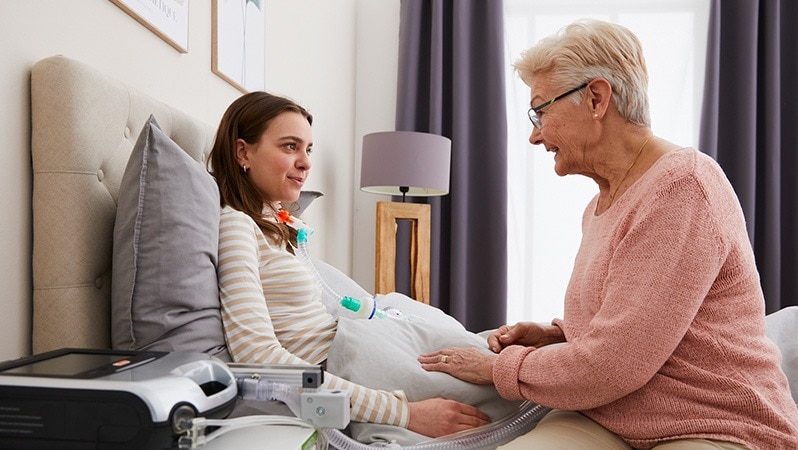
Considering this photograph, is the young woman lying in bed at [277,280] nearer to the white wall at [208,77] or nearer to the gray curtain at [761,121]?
the white wall at [208,77]

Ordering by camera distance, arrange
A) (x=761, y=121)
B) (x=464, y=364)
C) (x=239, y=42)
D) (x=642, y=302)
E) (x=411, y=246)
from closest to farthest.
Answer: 1. (x=642, y=302)
2. (x=464, y=364)
3. (x=239, y=42)
4. (x=411, y=246)
5. (x=761, y=121)

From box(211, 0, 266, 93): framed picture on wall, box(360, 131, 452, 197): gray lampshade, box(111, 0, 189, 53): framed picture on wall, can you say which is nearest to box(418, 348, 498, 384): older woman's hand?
box(111, 0, 189, 53): framed picture on wall

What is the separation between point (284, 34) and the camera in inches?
101

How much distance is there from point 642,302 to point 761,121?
3.09 metres

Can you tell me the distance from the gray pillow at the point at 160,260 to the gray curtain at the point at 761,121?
3.17 m

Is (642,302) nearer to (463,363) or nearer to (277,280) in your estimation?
(463,363)

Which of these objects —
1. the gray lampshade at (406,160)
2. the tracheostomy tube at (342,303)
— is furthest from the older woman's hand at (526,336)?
the gray lampshade at (406,160)

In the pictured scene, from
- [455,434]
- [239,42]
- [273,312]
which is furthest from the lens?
[239,42]

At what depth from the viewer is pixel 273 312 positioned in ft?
4.34

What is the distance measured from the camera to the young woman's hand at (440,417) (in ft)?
3.63

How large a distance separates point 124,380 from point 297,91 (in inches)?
87.5

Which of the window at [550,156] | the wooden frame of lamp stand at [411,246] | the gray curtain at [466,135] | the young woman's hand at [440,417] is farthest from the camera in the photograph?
the window at [550,156]

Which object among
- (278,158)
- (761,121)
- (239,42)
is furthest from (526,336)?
(761,121)

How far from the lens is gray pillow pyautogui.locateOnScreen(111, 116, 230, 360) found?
3.44 feet
